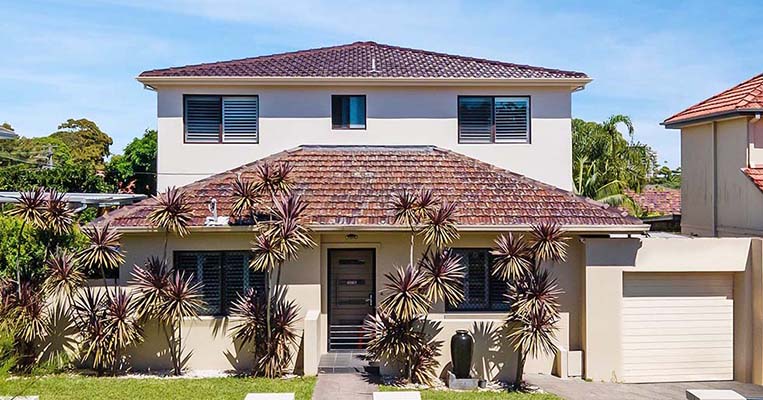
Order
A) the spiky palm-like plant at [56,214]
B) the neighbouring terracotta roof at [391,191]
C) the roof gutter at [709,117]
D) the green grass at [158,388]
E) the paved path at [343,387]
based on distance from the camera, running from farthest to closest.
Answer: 1. the roof gutter at [709,117]
2. the neighbouring terracotta roof at [391,191]
3. the spiky palm-like plant at [56,214]
4. the paved path at [343,387]
5. the green grass at [158,388]

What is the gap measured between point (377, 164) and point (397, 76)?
3.41 meters

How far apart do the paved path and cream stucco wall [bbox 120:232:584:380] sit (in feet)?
2.24

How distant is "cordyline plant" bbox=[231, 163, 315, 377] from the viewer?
1398cm

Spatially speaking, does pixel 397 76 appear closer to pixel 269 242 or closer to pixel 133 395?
pixel 269 242

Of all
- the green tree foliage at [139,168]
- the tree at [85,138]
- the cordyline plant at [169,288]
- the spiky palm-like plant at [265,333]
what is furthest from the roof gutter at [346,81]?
→ the tree at [85,138]

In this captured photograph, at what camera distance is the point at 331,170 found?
17.9 m

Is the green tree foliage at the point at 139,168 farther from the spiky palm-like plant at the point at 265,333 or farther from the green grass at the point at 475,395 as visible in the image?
the green grass at the point at 475,395

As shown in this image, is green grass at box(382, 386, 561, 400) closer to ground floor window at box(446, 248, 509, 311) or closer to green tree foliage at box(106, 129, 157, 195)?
ground floor window at box(446, 248, 509, 311)

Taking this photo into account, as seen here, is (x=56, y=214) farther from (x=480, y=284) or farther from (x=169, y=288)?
(x=480, y=284)

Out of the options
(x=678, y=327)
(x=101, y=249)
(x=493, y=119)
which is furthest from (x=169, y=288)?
(x=678, y=327)

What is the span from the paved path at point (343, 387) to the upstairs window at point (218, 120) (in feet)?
29.4

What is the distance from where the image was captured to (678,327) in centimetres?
1596

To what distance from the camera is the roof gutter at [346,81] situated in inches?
774

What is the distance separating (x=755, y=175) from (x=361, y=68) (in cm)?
1218
